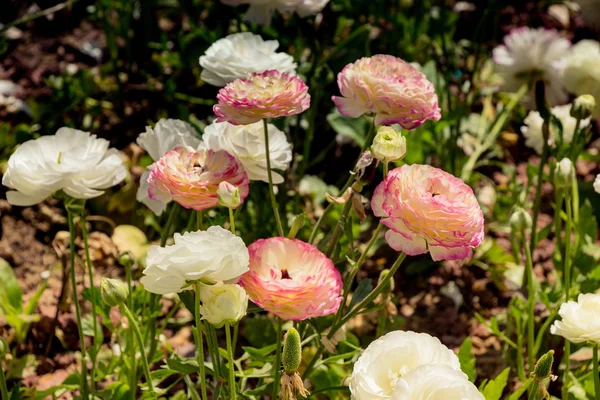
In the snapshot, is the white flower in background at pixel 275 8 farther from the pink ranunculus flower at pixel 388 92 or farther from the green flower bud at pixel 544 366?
the green flower bud at pixel 544 366

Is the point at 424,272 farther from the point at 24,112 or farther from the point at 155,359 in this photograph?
the point at 24,112

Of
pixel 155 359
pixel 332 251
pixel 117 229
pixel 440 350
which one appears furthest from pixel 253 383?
pixel 440 350

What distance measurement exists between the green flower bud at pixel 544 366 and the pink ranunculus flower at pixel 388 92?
0.38 meters

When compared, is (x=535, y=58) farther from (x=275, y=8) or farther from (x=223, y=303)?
(x=223, y=303)

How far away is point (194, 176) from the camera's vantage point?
3.38ft

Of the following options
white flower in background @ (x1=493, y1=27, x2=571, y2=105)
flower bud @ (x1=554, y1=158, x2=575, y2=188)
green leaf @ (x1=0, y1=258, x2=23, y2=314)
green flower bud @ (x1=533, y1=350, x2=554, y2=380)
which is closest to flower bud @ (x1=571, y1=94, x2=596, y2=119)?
flower bud @ (x1=554, y1=158, x2=575, y2=188)

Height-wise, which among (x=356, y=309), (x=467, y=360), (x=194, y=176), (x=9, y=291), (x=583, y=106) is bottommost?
(x=9, y=291)

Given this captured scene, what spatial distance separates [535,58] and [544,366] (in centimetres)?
119

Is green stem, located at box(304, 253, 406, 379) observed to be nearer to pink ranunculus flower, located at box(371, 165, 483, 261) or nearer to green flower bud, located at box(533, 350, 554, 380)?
pink ranunculus flower, located at box(371, 165, 483, 261)

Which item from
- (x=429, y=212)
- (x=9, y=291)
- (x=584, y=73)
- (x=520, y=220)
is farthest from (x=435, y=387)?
(x=584, y=73)

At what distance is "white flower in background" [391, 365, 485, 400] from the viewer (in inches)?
31.2

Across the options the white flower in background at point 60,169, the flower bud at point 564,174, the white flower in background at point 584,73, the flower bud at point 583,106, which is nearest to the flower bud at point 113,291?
the white flower in background at point 60,169

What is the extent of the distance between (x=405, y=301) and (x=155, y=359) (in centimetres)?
67

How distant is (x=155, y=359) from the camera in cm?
136
